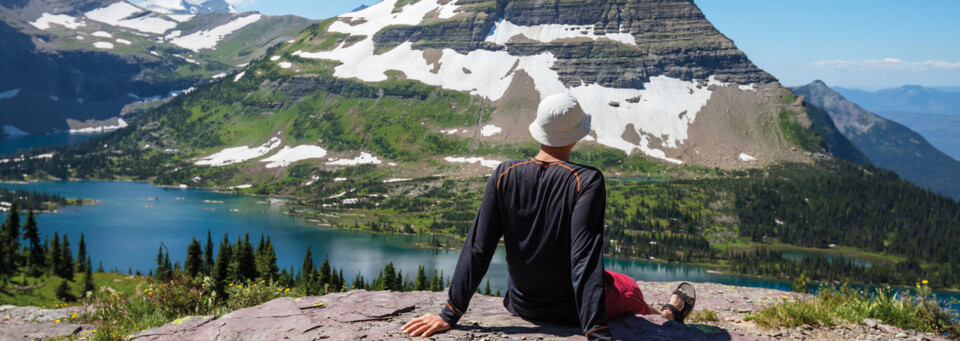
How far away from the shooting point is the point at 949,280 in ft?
501

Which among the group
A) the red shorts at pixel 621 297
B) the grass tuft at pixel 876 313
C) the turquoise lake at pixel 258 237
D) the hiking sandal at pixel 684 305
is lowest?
the turquoise lake at pixel 258 237

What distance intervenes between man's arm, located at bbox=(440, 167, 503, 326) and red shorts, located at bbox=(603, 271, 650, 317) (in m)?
1.58

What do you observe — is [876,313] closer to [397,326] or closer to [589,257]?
[589,257]

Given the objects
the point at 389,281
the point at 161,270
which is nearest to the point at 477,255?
the point at 389,281

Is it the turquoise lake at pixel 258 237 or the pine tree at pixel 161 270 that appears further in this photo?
the turquoise lake at pixel 258 237

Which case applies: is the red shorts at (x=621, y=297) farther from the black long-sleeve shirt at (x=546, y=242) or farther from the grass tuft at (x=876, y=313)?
the grass tuft at (x=876, y=313)

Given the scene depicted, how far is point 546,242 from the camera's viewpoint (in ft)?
23.0

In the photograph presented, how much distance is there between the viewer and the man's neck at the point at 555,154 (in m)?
6.97

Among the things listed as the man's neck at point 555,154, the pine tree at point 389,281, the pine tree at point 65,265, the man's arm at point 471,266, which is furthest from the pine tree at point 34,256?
the man's neck at point 555,154

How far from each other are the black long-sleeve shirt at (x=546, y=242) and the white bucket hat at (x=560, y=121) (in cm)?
29

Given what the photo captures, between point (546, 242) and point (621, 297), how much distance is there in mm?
1650

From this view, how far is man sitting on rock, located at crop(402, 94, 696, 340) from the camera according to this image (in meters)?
6.62

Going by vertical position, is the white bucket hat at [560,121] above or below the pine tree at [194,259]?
above

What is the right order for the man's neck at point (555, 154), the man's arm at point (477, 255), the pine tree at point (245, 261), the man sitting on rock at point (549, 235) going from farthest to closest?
1. the pine tree at point (245, 261)
2. the man's arm at point (477, 255)
3. the man's neck at point (555, 154)
4. the man sitting on rock at point (549, 235)
